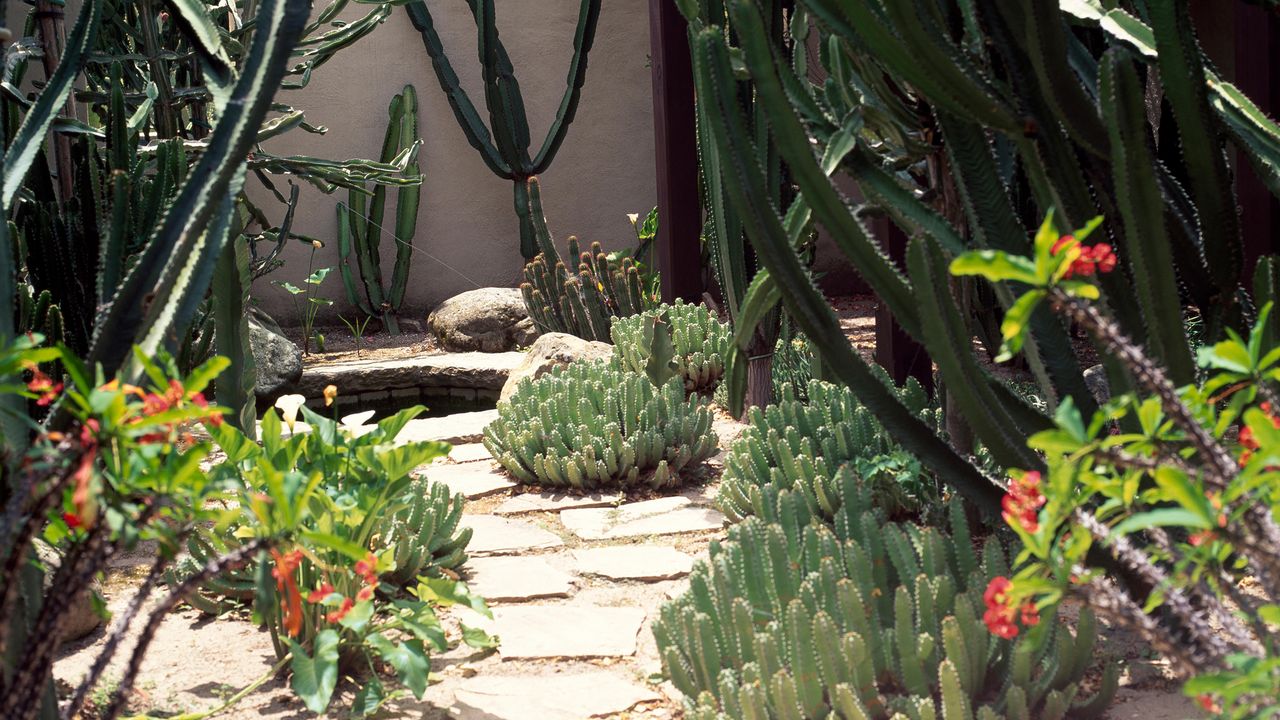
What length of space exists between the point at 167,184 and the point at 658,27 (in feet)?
11.6

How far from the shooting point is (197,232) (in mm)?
1467

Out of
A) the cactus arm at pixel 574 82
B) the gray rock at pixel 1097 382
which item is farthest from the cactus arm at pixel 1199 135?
the cactus arm at pixel 574 82

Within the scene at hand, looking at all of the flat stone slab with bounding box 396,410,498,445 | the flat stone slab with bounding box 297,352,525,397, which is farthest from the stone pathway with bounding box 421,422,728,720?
the flat stone slab with bounding box 297,352,525,397

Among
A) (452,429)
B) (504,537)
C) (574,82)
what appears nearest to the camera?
(504,537)

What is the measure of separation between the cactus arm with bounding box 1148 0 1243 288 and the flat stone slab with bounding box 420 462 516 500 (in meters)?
2.61

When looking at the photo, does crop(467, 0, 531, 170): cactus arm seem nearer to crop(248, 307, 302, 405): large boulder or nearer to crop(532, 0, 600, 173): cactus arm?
crop(532, 0, 600, 173): cactus arm

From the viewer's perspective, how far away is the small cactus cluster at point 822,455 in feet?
9.30

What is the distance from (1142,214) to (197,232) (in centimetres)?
139

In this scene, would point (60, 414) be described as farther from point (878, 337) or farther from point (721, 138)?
point (878, 337)

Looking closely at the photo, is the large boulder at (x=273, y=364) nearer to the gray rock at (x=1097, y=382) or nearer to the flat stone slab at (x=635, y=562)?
the flat stone slab at (x=635, y=562)

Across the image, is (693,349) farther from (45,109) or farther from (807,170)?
(45,109)

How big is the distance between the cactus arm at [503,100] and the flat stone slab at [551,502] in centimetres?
578

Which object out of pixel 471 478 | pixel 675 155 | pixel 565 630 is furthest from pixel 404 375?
pixel 565 630

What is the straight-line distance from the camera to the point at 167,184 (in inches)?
112
